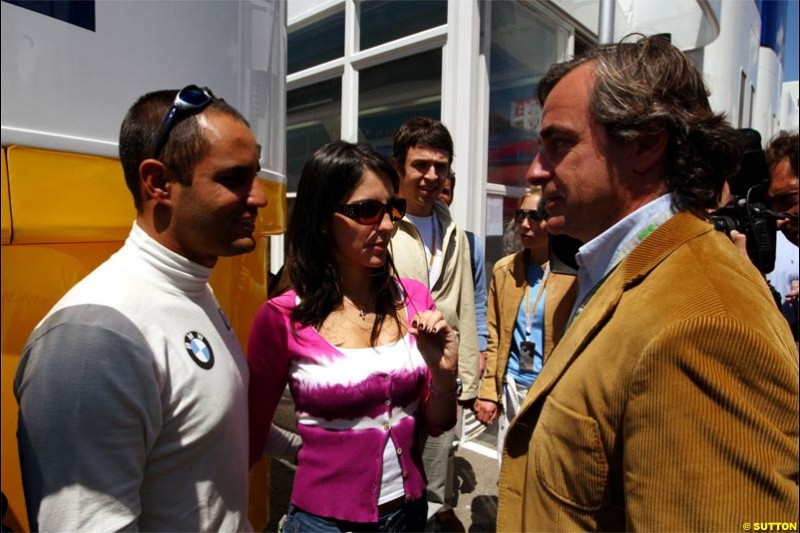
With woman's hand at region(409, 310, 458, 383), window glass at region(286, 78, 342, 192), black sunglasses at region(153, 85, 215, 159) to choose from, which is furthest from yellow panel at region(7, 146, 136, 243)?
window glass at region(286, 78, 342, 192)

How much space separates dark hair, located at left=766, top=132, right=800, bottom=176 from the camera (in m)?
2.96

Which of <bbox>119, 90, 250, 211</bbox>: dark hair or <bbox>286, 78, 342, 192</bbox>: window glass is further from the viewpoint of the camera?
<bbox>286, 78, 342, 192</bbox>: window glass

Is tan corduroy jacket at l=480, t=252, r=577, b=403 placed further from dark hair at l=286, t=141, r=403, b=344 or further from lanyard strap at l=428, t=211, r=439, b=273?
dark hair at l=286, t=141, r=403, b=344

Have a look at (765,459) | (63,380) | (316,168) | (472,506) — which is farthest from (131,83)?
(472,506)

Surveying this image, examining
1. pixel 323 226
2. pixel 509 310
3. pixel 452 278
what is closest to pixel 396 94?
pixel 452 278

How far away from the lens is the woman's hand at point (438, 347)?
1.63 meters

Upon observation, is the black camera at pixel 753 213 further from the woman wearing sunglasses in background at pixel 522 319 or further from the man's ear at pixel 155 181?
the man's ear at pixel 155 181

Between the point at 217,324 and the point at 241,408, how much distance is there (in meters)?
0.23

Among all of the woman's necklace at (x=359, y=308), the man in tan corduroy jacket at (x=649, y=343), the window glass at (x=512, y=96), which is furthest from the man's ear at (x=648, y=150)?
the window glass at (x=512, y=96)

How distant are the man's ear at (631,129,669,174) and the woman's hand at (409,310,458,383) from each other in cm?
75

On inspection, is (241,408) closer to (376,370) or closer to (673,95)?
(376,370)

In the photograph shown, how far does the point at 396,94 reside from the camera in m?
5.14

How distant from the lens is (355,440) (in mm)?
1600

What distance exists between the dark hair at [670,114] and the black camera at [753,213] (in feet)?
2.92
